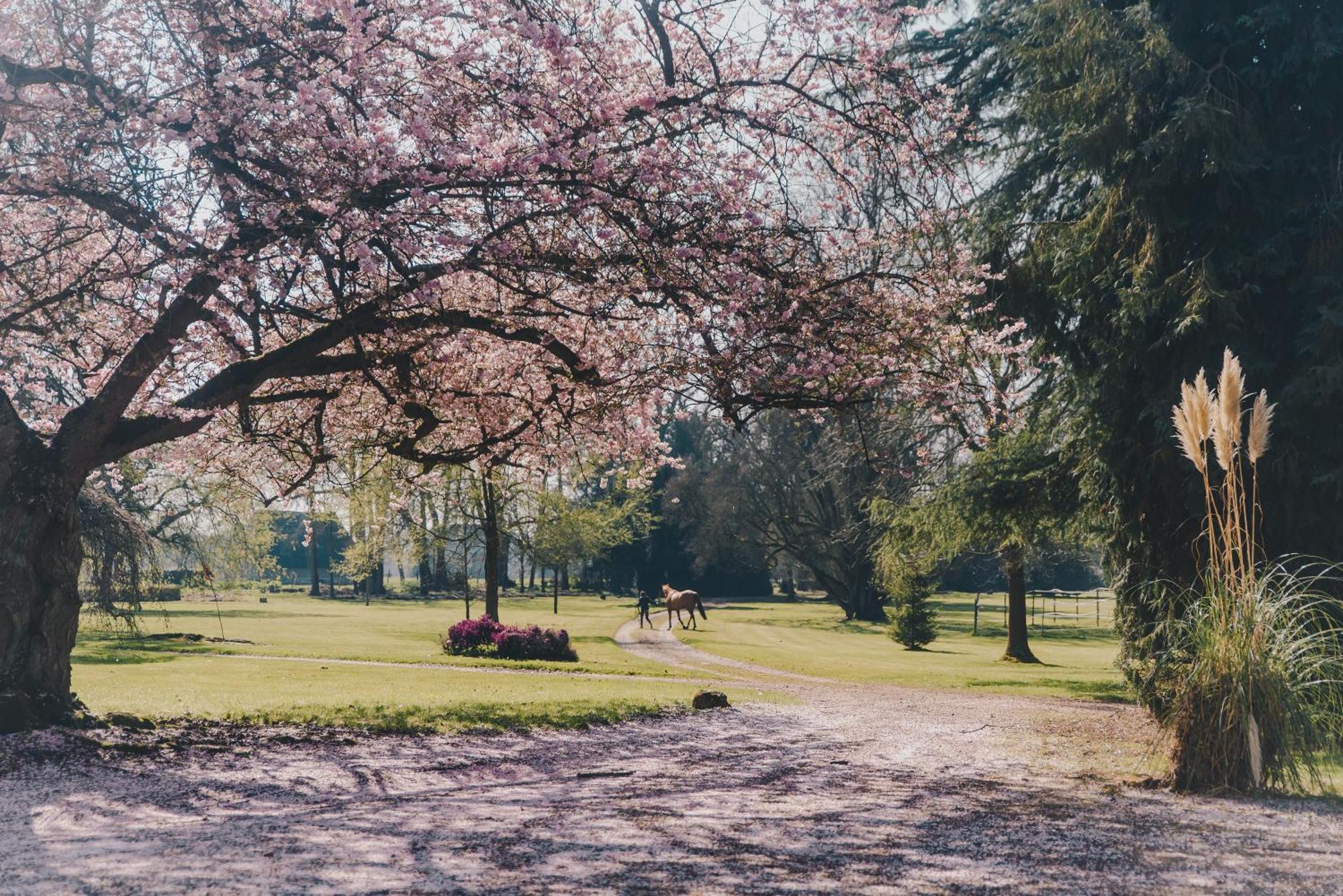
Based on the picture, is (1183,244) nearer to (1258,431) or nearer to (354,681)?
(1258,431)

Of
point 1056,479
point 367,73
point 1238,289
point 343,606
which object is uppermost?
point 367,73

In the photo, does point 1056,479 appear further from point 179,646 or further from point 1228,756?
point 179,646

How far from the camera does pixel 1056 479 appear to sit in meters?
16.0

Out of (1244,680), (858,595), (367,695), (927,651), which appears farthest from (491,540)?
(1244,680)

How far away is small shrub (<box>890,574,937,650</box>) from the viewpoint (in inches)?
1176

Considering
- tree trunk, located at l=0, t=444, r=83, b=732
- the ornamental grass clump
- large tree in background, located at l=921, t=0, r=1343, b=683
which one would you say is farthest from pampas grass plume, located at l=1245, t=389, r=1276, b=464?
tree trunk, located at l=0, t=444, r=83, b=732

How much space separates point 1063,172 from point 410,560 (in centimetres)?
2690

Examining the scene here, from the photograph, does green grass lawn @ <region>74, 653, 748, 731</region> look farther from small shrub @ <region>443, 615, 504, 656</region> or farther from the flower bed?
small shrub @ <region>443, 615, 504, 656</region>

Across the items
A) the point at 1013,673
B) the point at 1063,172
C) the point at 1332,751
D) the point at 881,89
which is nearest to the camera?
the point at 1332,751

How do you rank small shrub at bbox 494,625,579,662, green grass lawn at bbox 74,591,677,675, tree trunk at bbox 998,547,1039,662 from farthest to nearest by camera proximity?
tree trunk at bbox 998,547,1039,662, green grass lawn at bbox 74,591,677,675, small shrub at bbox 494,625,579,662

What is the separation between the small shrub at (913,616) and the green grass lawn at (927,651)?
1.55ft

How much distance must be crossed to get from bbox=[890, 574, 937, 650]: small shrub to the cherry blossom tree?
19158 mm

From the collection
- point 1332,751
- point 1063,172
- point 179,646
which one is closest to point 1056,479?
point 1063,172

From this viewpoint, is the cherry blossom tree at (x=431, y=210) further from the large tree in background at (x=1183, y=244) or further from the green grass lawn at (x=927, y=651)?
the green grass lawn at (x=927, y=651)
